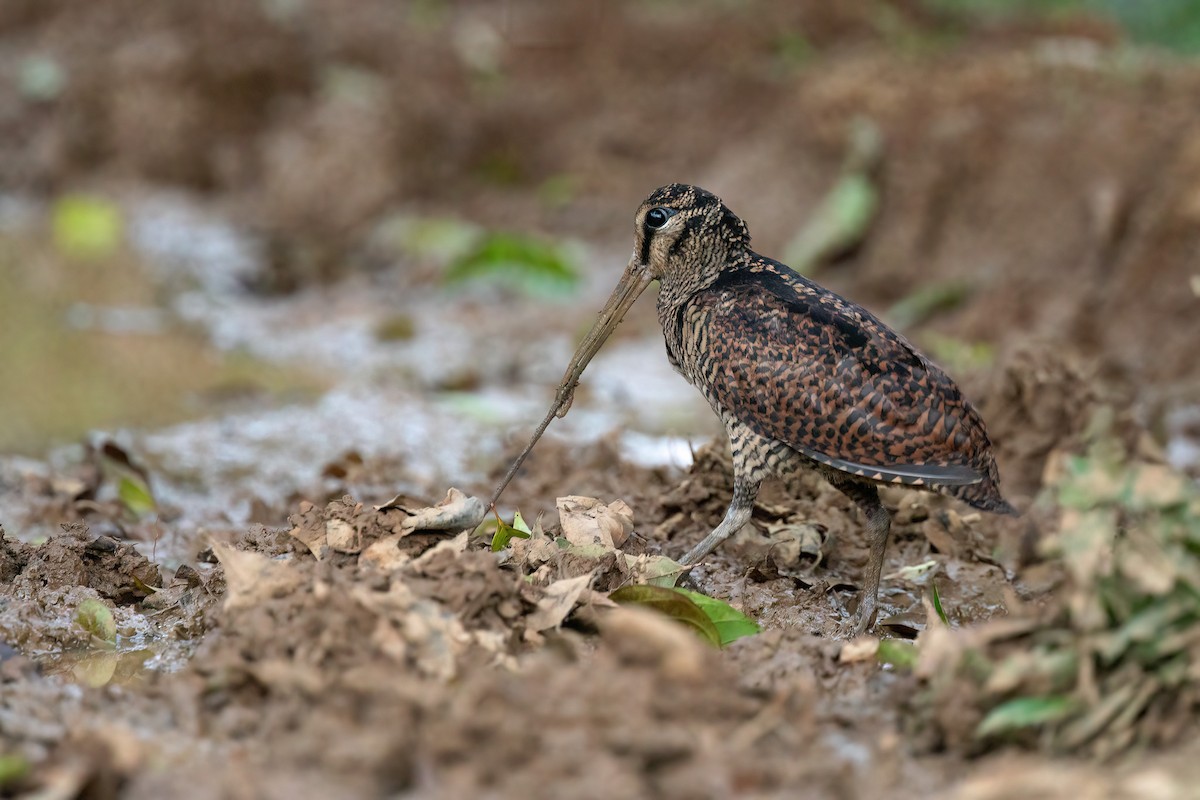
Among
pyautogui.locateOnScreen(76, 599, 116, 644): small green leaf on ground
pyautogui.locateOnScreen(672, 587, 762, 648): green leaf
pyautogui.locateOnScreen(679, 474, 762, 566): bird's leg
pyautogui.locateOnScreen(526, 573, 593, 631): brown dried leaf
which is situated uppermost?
pyautogui.locateOnScreen(679, 474, 762, 566): bird's leg

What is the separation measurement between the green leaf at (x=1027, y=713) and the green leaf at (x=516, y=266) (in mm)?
8300

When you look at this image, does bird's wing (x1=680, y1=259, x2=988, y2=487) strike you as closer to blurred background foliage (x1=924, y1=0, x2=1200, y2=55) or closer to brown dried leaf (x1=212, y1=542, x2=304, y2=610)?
brown dried leaf (x1=212, y1=542, x2=304, y2=610)

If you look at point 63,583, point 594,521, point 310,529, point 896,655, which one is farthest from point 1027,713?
point 63,583

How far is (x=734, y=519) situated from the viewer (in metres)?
4.71

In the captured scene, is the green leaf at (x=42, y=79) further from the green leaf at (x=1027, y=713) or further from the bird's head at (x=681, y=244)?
the green leaf at (x=1027, y=713)

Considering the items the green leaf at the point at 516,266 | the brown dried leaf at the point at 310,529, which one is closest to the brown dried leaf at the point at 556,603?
the brown dried leaf at the point at 310,529

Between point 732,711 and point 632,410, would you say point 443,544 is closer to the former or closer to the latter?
point 732,711

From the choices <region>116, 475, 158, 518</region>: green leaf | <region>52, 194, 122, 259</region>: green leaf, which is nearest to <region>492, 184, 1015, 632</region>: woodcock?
<region>116, 475, 158, 518</region>: green leaf

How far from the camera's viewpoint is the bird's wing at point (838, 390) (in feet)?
14.5

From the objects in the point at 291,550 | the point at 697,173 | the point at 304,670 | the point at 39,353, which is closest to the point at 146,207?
the point at 39,353

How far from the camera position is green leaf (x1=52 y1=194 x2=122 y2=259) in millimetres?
12648

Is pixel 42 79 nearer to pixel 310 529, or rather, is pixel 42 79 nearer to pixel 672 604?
pixel 310 529

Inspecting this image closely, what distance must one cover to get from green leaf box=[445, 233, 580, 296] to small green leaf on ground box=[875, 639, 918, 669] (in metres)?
7.69

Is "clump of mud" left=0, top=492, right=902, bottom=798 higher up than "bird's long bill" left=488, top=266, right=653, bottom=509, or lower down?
lower down
